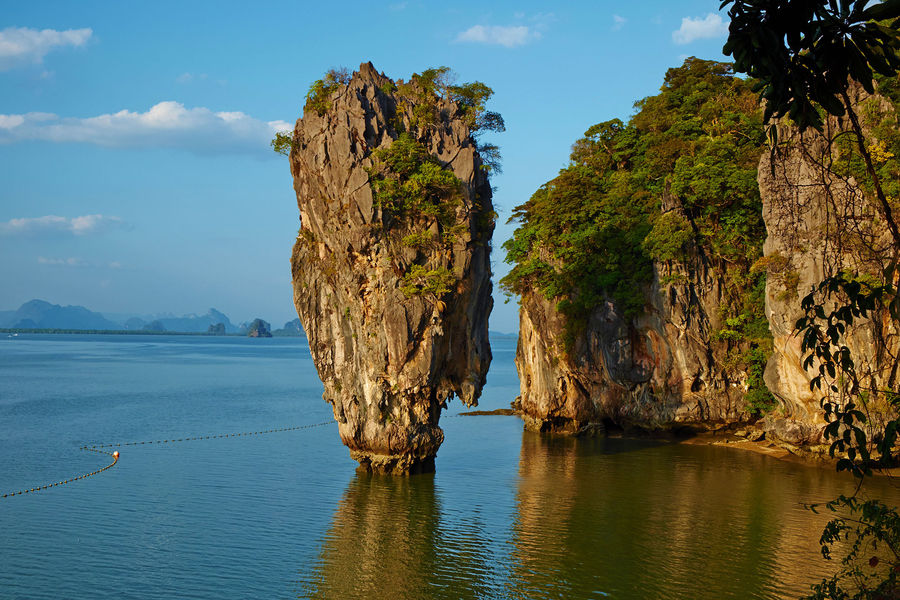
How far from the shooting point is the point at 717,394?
4078 cm

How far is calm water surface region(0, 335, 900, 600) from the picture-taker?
20.2 meters

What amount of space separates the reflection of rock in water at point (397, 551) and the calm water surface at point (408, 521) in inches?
3.1

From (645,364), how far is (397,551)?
23.7 meters

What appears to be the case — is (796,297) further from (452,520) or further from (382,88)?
(382,88)

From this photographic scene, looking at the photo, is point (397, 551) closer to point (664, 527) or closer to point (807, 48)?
point (664, 527)

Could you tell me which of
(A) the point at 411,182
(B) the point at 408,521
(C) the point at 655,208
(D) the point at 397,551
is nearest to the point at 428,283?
(A) the point at 411,182

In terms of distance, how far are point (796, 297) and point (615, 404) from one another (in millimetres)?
15553

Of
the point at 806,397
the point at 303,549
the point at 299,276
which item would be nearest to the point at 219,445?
the point at 299,276

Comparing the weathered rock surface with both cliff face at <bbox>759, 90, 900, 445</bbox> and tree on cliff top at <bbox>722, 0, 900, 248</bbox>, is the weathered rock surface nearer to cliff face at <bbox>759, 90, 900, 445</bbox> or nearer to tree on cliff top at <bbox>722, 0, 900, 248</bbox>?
cliff face at <bbox>759, 90, 900, 445</bbox>

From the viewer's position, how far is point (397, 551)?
76.1 feet

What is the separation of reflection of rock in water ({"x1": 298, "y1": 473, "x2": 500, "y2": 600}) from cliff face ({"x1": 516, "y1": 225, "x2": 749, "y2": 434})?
1729 centimetres

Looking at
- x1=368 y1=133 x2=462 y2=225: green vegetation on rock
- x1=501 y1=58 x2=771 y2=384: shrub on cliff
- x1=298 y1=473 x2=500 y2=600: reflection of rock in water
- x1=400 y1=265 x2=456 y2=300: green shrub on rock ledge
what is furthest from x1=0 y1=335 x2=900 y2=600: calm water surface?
x1=368 y1=133 x2=462 y2=225: green vegetation on rock

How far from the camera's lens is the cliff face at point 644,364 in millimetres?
40531

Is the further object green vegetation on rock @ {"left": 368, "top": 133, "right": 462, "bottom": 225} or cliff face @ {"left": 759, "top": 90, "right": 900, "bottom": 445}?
green vegetation on rock @ {"left": 368, "top": 133, "right": 462, "bottom": 225}
